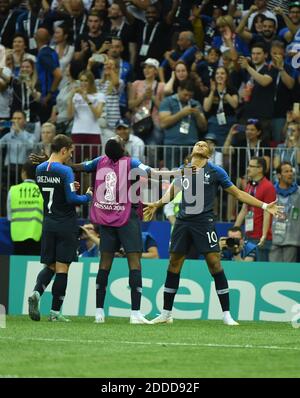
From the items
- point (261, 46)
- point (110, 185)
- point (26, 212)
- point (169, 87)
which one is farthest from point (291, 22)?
point (110, 185)

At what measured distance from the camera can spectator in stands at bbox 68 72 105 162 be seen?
67.5ft

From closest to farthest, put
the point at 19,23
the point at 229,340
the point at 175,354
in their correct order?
1. the point at 175,354
2. the point at 229,340
3. the point at 19,23

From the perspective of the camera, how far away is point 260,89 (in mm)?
20281

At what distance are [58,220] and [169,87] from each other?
21.7ft

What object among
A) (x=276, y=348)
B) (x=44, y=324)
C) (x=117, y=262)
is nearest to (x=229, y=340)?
(x=276, y=348)

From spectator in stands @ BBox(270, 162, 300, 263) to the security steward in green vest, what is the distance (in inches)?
146

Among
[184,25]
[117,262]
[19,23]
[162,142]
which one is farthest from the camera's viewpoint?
[19,23]

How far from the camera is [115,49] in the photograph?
71.7 feet

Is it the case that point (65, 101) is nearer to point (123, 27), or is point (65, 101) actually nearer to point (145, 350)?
point (123, 27)

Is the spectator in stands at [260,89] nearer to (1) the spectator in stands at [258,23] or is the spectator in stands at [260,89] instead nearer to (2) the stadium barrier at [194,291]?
(1) the spectator in stands at [258,23]

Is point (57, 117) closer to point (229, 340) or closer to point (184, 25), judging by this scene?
point (184, 25)

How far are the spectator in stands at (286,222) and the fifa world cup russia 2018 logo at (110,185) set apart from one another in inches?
169

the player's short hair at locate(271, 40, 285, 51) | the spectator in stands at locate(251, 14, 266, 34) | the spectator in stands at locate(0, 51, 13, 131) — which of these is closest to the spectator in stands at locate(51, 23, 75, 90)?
the spectator in stands at locate(0, 51, 13, 131)

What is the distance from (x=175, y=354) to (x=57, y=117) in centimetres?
1098
